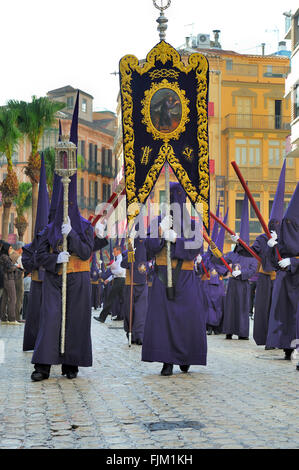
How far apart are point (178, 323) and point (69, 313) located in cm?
132

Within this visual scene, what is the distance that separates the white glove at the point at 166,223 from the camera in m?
10.5

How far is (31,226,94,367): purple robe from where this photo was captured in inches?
372

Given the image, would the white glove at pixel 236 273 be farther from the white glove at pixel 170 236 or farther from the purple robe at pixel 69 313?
the purple robe at pixel 69 313

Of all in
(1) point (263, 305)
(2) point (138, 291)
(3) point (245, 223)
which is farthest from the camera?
(3) point (245, 223)

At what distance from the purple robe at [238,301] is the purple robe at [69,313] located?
8163 millimetres

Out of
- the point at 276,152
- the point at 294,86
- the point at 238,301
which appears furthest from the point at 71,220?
the point at 276,152

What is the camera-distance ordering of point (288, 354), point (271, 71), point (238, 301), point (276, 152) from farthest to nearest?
point (271, 71)
point (276, 152)
point (238, 301)
point (288, 354)

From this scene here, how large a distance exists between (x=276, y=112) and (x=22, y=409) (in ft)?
171

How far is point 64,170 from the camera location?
10.1 metres

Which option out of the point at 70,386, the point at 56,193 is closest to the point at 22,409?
the point at 70,386

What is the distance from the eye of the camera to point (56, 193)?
34.4 ft

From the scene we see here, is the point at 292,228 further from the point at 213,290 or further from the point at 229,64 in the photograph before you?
the point at 229,64

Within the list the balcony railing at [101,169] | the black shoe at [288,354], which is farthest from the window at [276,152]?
the black shoe at [288,354]

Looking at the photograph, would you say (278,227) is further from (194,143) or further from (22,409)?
(22,409)
